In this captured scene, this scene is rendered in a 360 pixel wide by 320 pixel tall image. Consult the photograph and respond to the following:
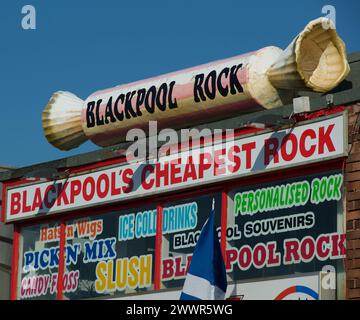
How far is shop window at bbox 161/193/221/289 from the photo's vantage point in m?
23.3

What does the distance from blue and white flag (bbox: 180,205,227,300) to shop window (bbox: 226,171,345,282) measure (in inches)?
27.8

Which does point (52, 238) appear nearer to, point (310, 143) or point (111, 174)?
point (111, 174)

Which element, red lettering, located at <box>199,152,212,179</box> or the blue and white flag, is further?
red lettering, located at <box>199,152,212,179</box>

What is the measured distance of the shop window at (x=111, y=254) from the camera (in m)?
24.3

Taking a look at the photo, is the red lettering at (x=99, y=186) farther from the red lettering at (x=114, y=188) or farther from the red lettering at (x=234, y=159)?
the red lettering at (x=234, y=159)

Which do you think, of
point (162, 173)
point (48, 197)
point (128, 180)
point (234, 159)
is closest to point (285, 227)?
point (234, 159)

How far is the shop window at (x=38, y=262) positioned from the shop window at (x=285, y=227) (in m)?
5.25

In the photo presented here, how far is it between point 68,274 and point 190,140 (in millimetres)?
4505

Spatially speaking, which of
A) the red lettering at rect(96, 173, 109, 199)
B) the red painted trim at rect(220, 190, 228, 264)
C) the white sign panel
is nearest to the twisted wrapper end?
the white sign panel

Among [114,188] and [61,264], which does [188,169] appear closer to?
[114,188]

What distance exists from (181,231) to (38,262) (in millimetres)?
4540

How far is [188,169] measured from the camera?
23.6 meters

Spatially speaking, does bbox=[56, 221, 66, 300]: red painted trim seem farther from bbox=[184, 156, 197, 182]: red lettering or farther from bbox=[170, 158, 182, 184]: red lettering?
bbox=[184, 156, 197, 182]: red lettering
